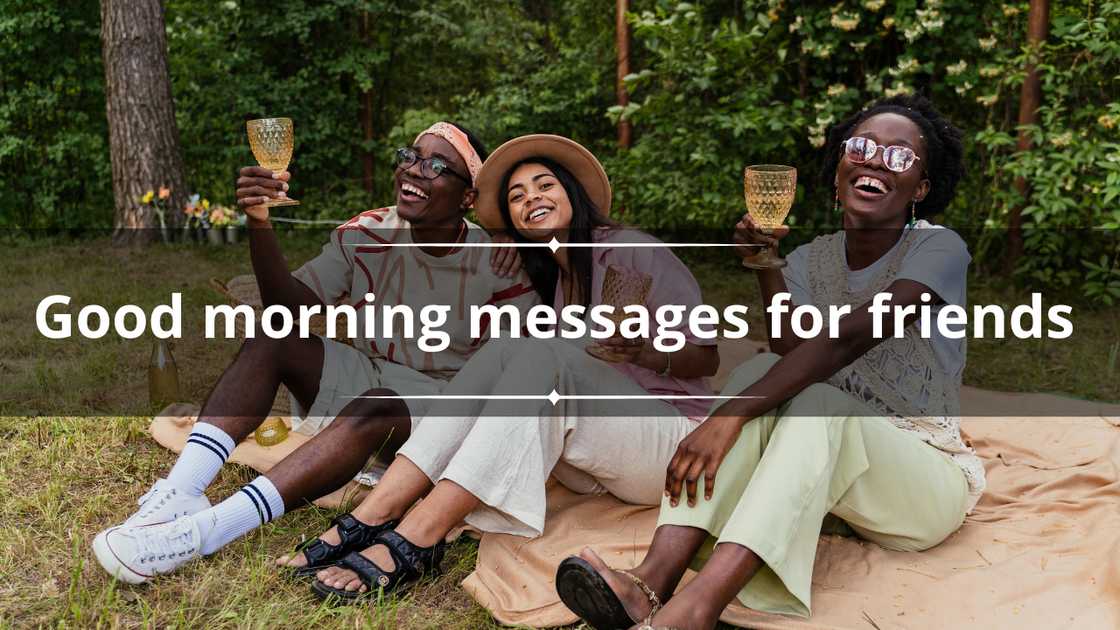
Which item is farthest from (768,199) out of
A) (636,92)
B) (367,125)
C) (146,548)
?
(367,125)

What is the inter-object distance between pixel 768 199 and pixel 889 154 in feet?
1.12

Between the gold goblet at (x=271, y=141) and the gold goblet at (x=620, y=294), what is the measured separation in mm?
1061

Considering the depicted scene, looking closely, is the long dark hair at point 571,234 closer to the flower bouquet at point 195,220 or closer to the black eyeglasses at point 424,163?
the black eyeglasses at point 424,163

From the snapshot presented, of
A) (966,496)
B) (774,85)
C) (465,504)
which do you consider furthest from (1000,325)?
(465,504)

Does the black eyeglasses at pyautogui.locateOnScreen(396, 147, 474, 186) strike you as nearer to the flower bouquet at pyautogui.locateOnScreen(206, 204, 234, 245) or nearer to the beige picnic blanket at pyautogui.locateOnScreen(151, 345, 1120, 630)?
the beige picnic blanket at pyautogui.locateOnScreen(151, 345, 1120, 630)

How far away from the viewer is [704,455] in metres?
2.15

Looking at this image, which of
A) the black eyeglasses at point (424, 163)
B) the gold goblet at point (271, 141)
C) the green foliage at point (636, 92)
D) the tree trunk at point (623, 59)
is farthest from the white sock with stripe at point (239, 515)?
the tree trunk at point (623, 59)

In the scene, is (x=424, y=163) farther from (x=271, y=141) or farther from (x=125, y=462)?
(x=125, y=462)

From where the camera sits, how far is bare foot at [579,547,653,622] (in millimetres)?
1998

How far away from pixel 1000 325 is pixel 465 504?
4082mm

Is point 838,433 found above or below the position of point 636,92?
below

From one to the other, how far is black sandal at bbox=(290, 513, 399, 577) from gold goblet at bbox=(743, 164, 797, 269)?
120cm

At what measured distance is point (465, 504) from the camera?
2344 mm

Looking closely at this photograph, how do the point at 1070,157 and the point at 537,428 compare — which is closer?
the point at 537,428
